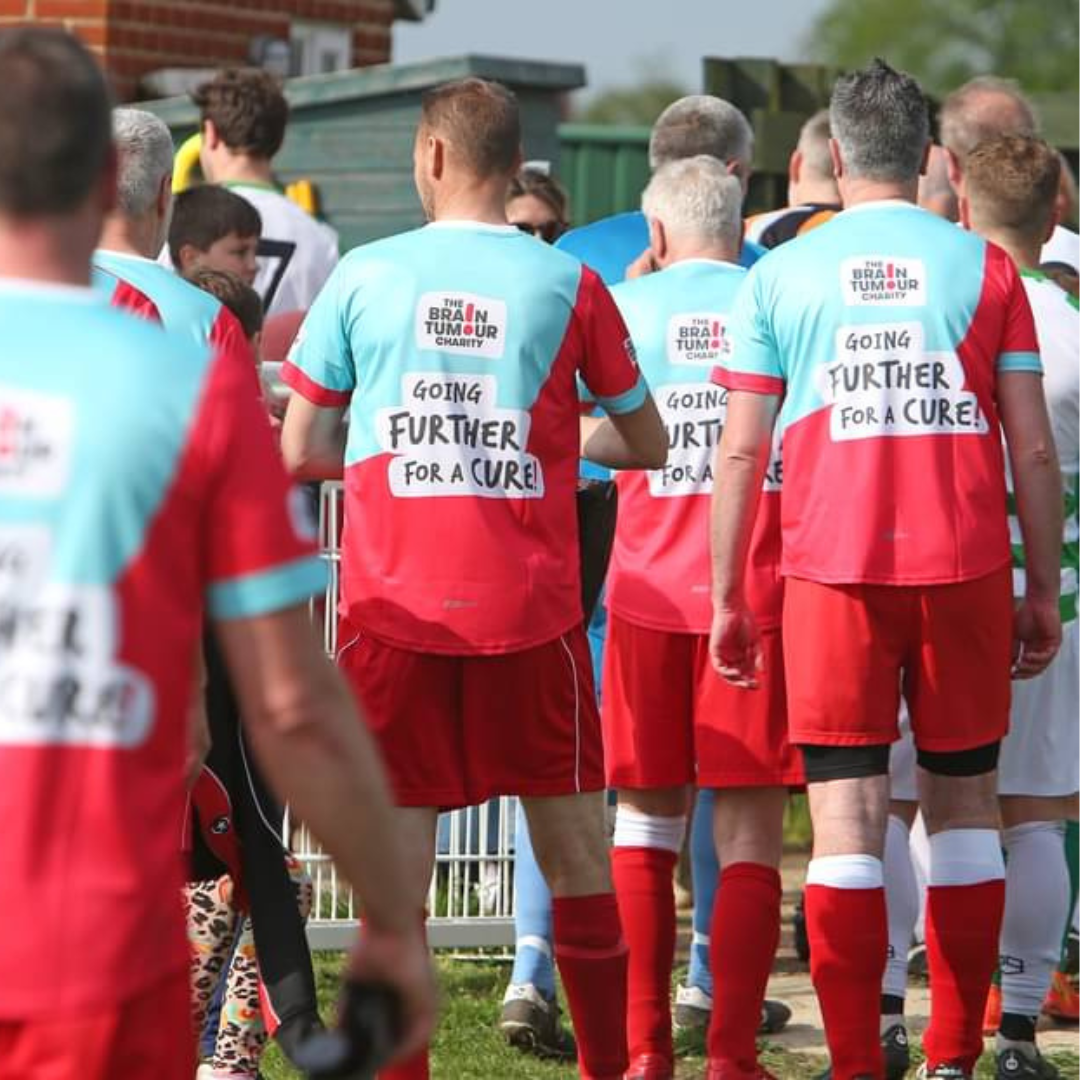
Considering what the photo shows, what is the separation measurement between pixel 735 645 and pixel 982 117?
2759 mm

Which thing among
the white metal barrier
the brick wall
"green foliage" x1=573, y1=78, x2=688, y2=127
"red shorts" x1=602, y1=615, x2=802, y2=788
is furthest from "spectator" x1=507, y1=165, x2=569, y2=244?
"green foliage" x1=573, y1=78, x2=688, y2=127

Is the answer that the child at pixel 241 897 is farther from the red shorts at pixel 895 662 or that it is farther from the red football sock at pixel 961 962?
the red football sock at pixel 961 962

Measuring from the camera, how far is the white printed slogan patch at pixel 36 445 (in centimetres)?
285

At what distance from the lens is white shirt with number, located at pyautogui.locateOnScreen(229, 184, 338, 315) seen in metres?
8.31

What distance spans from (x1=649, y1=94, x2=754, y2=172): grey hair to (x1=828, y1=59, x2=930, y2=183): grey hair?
1478 mm

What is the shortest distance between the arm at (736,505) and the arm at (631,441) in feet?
0.67

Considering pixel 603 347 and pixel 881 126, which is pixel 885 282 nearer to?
pixel 881 126

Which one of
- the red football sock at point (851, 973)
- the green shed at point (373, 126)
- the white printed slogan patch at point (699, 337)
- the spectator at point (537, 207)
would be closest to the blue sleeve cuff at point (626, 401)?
the white printed slogan patch at point (699, 337)

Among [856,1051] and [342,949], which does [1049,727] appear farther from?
[342,949]

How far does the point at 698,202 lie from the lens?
20.5 feet

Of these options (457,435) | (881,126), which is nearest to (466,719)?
(457,435)

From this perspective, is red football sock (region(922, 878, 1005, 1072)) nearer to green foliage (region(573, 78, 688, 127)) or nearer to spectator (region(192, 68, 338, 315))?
spectator (region(192, 68, 338, 315))

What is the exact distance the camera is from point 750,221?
26.3 feet

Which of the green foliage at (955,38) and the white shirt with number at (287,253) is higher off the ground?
the green foliage at (955,38)
